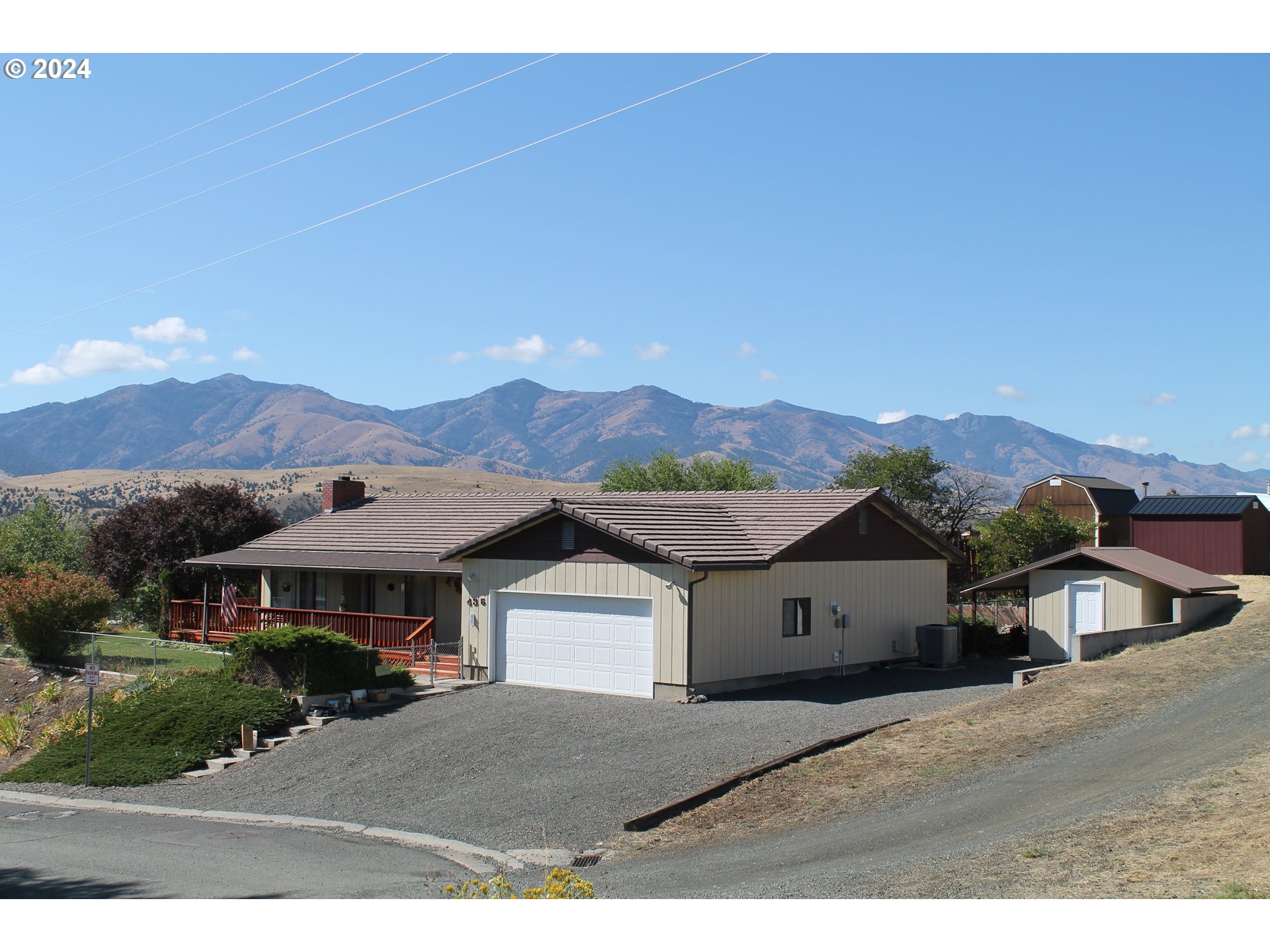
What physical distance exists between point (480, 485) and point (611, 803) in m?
181

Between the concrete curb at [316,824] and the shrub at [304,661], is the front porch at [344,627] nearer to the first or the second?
the shrub at [304,661]

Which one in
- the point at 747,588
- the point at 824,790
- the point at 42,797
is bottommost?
the point at 42,797

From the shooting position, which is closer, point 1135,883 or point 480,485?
point 1135,883

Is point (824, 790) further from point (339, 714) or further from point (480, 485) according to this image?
point (480, 485)

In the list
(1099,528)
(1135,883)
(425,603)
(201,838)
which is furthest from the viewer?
(1099,528)

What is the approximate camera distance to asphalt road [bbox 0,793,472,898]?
12.4m

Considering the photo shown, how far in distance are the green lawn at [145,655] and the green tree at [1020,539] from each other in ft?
96.2

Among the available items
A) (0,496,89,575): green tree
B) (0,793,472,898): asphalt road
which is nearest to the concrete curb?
(0,793,472,898): asphalt road

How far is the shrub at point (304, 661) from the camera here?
2414cm

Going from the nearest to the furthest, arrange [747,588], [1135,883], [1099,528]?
1. [1135,883]
2. [747,588]
3. [1099,528]

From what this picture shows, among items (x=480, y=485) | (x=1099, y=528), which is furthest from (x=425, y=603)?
(x=480, y=485)

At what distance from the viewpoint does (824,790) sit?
53.6 ft

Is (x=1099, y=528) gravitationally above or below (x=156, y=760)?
above

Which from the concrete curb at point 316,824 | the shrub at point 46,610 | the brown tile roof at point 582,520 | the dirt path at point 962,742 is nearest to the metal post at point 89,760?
the concrete curb at point 316,824
